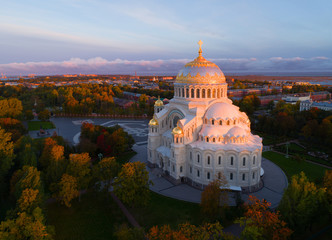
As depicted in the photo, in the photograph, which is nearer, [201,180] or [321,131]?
[201,180]

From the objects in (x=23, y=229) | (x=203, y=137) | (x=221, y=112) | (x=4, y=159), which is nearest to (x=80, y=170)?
(x=23, y=229)

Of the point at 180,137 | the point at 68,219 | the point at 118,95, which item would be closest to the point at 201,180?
the point at 180,137

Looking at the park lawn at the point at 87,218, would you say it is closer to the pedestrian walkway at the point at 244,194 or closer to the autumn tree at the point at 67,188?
the autumn tree at the point at 67,188

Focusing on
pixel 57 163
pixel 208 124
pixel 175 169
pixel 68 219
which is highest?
pixel 208 124

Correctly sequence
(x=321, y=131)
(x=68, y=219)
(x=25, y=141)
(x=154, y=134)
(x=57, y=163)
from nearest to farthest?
1. (x=68, y=219)
2. (x=57, y=163)
3. (x=25, y=141)
4. (x=154, y=134)
5. (x=321, y=131)

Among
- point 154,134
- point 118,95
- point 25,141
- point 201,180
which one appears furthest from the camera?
point 118,95

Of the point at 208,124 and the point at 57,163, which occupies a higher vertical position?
the point at 208,124

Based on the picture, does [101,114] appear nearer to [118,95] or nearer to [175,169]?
[118,95]

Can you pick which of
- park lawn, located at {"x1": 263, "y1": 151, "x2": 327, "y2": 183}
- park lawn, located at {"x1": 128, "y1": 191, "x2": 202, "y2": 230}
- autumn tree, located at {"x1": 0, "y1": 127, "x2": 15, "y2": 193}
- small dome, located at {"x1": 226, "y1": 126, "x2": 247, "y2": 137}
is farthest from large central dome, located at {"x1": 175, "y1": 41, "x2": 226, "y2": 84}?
autumn tree, located at {"x1": 0, "y1": 127, "x2": 15, "y2": 193}
